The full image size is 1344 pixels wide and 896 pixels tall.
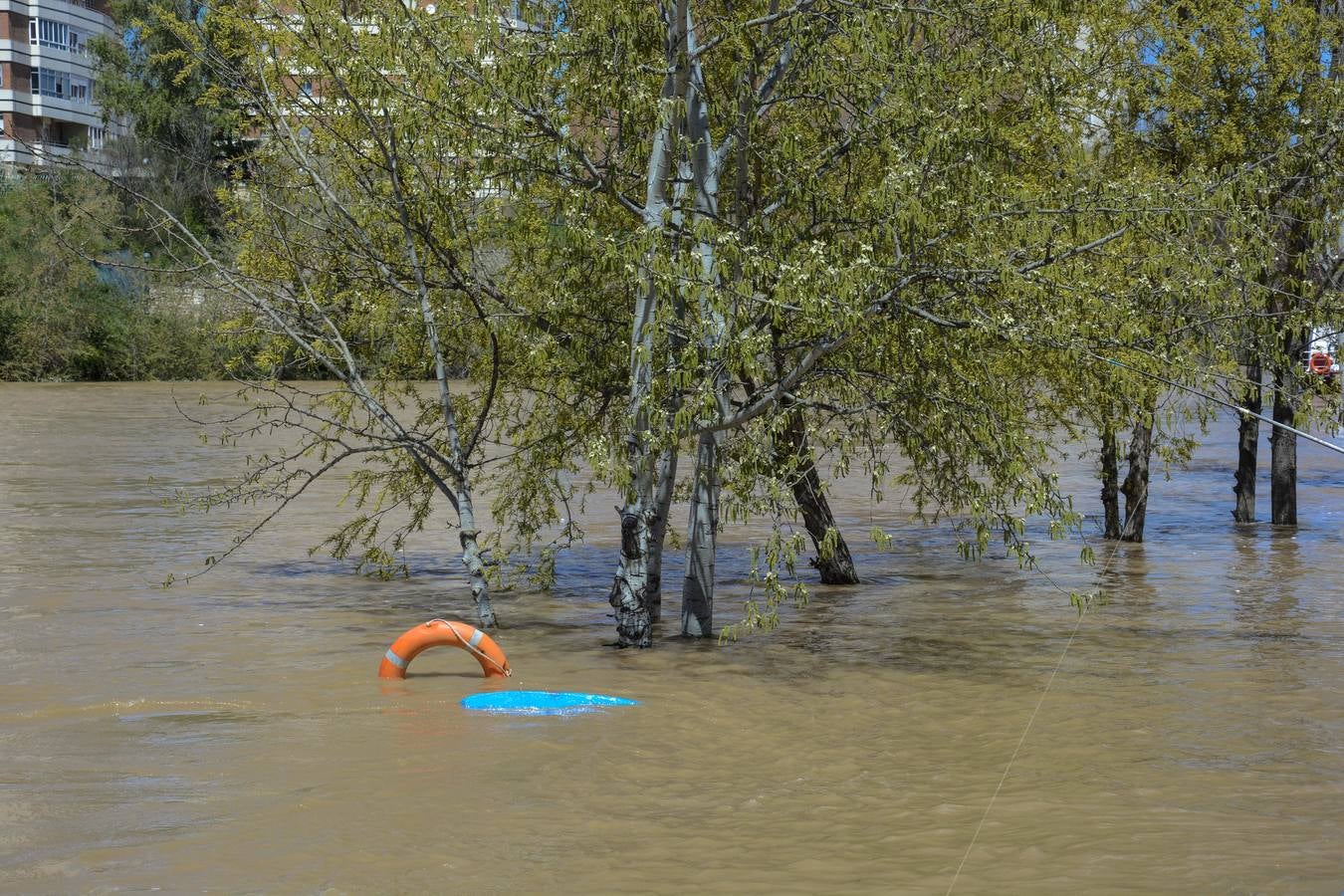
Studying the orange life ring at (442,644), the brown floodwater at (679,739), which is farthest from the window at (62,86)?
the orange life ring at (442,644)

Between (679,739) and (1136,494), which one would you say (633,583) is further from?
(1136,494)

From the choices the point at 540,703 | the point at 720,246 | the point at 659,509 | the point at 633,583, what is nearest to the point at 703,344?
the point at 720,246

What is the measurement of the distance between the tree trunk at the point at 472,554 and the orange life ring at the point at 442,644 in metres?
1.47

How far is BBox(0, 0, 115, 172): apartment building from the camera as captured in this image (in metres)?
92.4

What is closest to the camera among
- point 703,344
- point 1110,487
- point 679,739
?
point 679,739

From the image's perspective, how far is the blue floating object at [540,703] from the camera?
460 inches

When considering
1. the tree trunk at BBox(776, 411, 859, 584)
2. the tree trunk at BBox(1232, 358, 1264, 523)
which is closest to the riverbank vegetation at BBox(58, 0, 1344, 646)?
the tree trunk at BBox(776, 411, 859, 584)

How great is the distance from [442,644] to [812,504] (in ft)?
17.0

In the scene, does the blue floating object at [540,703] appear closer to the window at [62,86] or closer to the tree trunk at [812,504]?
the tree trunk at [812,504]

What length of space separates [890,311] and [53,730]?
19.5ft

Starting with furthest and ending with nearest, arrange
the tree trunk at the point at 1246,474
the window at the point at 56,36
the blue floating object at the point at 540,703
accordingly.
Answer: the window at the point at 56,36 < the tree trunk at the point at 1246,474 < the blue floating object at the point at 540,703

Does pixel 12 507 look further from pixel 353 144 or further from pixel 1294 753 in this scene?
pixel 1294 753

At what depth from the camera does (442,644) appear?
12.7 meters

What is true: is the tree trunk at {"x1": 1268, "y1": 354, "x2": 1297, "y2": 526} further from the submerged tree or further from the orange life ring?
the orange life ring
